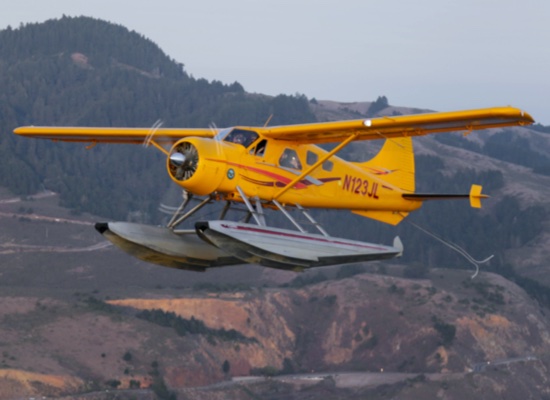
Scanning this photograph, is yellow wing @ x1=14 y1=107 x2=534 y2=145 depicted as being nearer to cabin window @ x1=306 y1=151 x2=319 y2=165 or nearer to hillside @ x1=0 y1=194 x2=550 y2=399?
cabin window @ x1=306 y1=151 x2=319 y2=165

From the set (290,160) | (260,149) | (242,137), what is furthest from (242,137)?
(290,160)

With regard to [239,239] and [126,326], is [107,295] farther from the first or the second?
[239,239]

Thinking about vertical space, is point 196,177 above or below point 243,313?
above

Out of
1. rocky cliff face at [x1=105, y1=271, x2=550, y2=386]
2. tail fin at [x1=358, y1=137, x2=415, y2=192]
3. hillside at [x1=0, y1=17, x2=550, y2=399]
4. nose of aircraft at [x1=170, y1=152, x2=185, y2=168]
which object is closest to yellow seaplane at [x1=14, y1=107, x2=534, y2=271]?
nose of aircraft at [x1=170, y1=152, x2=185, y2=168]

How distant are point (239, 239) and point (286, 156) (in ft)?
11.5

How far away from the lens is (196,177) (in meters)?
29.4

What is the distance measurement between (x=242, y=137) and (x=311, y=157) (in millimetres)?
2235

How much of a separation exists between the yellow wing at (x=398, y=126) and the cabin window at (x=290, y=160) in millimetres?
347

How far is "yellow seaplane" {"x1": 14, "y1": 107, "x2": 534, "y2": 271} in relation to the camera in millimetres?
29422

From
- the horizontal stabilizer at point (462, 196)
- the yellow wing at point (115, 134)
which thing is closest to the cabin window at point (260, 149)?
the yellow wing at point (115, 134)

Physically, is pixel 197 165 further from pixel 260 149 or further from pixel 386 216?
pixel 386 216

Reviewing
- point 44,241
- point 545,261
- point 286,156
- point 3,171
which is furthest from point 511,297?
point 286,156

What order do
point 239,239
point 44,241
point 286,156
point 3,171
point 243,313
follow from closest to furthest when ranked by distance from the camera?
point 239,239 → point 286,156 → point 243,313 → point 44,241 → point 3,171

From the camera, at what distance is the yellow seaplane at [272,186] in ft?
96.5
